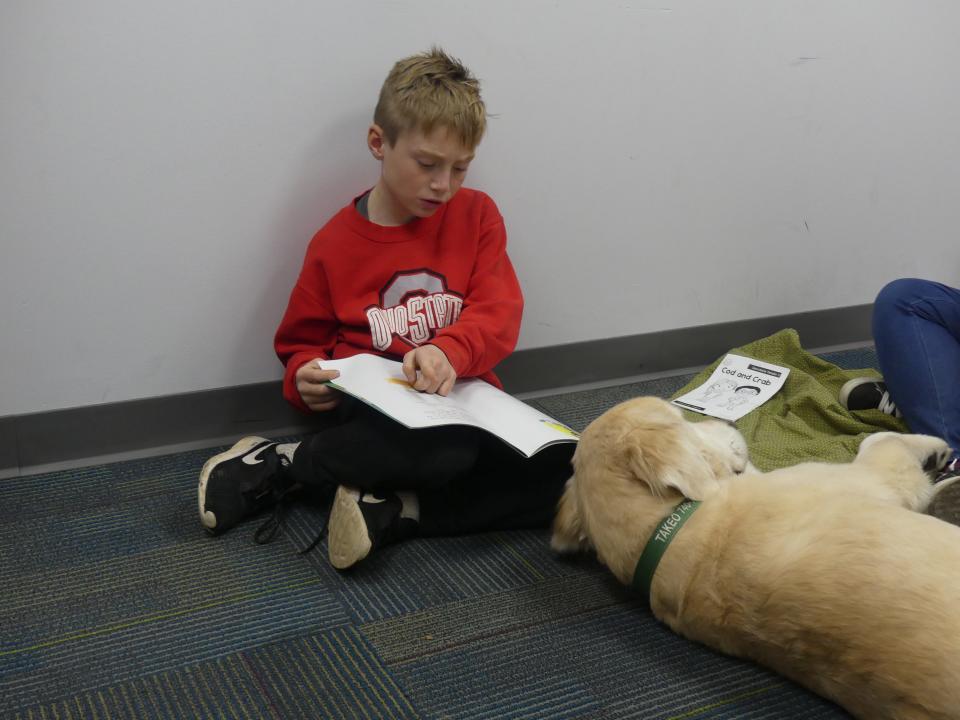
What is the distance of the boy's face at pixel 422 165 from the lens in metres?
1.85

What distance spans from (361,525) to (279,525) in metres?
0.25

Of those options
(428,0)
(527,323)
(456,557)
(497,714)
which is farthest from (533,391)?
(497,714)

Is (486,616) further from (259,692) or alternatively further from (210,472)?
(210,472)

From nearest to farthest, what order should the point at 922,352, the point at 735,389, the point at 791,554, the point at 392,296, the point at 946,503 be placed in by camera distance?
the point at 791,554 < the point at 946,503 < the point at 392,296 < the point at 922,352 < the point at 735,389

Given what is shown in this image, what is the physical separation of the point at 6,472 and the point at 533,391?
4.16 feet

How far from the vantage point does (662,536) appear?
149 centimetres

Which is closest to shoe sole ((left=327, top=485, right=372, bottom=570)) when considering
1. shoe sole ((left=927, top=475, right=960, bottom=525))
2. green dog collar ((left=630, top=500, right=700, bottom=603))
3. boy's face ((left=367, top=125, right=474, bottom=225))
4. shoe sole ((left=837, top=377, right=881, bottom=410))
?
green dog collar ((left=630, top=500, right=700, bottom=603))

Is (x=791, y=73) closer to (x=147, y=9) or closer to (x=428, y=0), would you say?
(x=428, y=0)

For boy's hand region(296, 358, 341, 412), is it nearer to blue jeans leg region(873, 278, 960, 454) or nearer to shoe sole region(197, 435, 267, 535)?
shoe sole region(197, 435, 267, 535)

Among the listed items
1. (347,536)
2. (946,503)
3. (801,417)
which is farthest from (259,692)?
(801,417)

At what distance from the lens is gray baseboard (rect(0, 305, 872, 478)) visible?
6.75 ft

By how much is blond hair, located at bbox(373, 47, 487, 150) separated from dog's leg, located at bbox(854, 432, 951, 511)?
94 cm

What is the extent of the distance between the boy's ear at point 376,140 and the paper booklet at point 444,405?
1.38 ft

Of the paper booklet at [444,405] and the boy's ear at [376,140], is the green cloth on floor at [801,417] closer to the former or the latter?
the paper booklet at [444,405]
